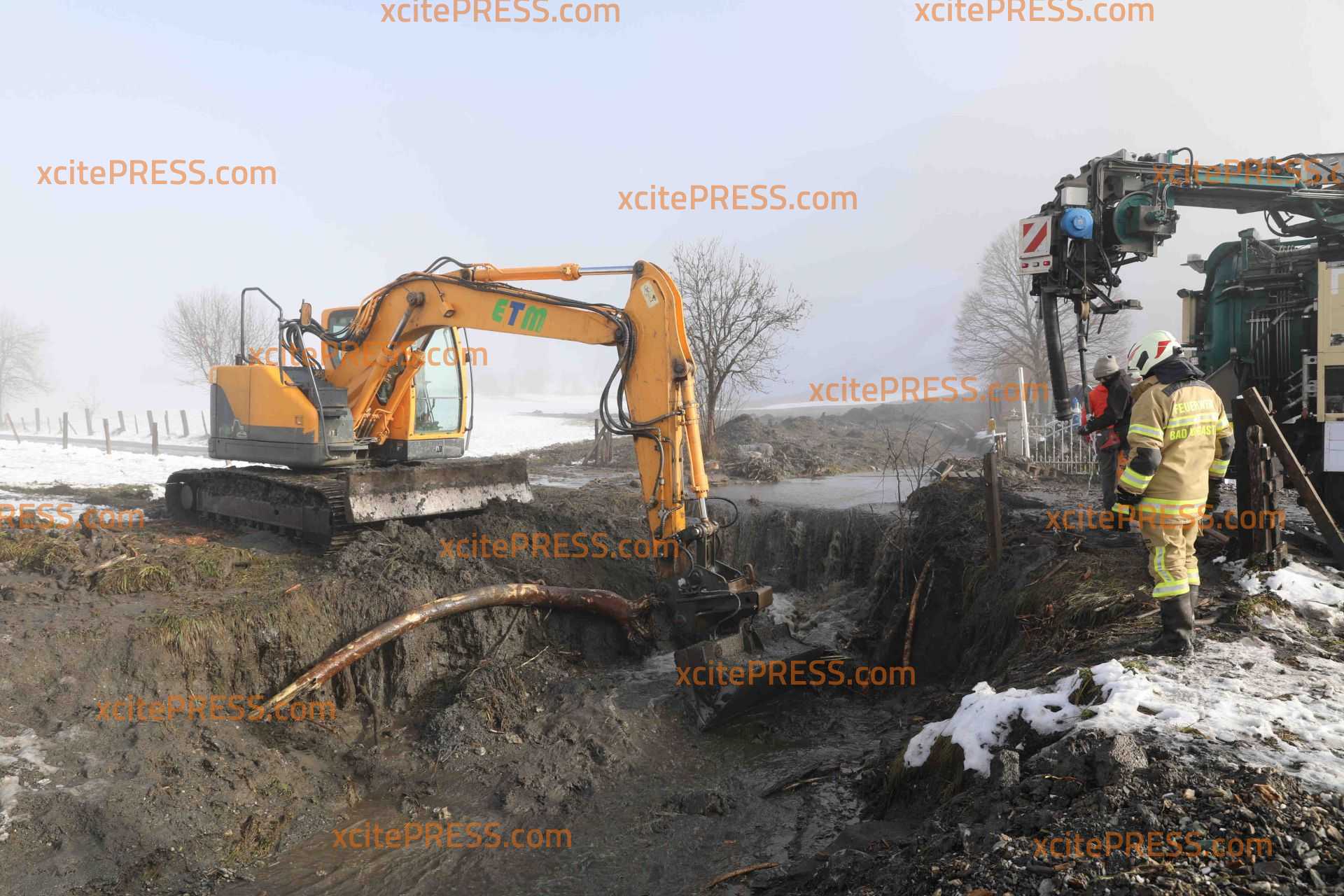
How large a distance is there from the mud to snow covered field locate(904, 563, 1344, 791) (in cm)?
31

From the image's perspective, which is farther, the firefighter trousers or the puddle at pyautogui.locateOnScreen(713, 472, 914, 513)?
the puddle at pyautogui.locateOnScreen(713, 472, 914, 513)

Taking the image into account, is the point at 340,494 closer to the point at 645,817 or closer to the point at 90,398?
the point at 645,817

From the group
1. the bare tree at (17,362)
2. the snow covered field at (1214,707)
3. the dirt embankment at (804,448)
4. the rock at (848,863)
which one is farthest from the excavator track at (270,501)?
the bare tree at (17,362)

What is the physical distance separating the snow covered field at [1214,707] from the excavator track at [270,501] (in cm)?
607

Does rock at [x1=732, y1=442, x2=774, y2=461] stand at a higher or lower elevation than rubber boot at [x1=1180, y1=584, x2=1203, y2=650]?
higher

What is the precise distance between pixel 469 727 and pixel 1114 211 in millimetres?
7249

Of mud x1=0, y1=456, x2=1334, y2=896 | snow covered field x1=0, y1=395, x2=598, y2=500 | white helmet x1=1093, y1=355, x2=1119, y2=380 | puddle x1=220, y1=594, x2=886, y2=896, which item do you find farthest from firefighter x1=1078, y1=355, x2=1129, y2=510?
snow covered field x1=0, y1=395, x2=598, y2=500

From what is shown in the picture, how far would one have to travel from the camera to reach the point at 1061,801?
3.36 m

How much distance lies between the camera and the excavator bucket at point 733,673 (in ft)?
21.4

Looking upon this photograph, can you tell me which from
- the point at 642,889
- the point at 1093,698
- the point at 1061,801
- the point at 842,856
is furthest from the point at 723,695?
the point at 1061,801

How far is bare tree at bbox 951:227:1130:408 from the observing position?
1079 inches

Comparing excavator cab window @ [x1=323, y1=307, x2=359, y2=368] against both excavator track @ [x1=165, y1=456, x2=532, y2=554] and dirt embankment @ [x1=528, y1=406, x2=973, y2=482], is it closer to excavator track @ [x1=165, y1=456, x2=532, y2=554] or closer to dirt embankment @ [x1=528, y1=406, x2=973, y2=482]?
excavator track @ [x1=165, y1=456, x2=532, y2=554]

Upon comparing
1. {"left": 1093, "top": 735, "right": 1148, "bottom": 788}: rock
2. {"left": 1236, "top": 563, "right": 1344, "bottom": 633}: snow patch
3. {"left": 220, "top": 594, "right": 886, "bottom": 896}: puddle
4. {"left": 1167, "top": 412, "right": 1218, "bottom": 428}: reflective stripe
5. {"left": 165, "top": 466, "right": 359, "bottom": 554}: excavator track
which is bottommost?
{"left": 220, "top": 594, "right": 886, "bottom": 896}: puddle

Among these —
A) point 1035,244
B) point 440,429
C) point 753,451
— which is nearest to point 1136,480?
point 1035,244
